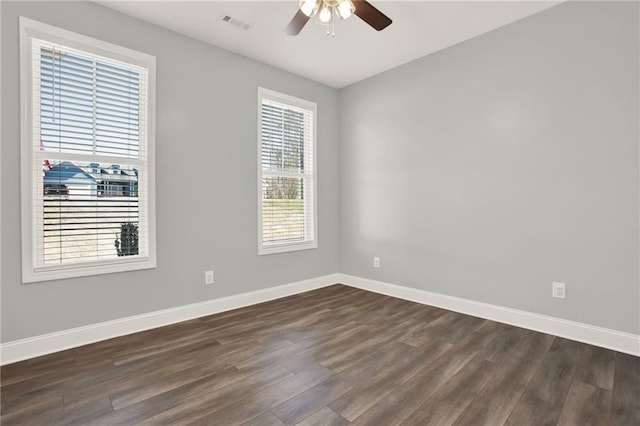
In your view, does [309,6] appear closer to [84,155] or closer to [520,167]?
[84,155]

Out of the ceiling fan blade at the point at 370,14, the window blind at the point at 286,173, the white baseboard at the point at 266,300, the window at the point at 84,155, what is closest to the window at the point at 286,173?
the window blind at the point at 286,173

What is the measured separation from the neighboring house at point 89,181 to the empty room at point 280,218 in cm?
2

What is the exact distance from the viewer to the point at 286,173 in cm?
404

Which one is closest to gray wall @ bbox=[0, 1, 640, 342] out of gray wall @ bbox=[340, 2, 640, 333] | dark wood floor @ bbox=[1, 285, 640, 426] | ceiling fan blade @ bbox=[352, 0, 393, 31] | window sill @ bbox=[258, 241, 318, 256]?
gray wall @ bbox=[340, 2, 640, 333]

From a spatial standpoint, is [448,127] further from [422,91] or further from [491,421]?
[491,421]

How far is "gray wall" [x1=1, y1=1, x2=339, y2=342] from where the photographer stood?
2271 millimetres

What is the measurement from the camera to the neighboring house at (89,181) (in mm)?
2457

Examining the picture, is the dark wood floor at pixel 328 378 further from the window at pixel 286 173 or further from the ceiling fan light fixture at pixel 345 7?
the ceiling fan light fixture at pixel 345 7

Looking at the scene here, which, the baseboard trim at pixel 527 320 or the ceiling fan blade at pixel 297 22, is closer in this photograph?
the ceiling fan blade at pixel 297 22

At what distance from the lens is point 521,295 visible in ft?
9.53

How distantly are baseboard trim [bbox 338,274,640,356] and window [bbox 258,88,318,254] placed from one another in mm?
1313

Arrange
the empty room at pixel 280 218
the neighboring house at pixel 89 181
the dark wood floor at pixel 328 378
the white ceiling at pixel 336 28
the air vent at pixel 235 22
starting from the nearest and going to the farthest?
1. the dark wood floor at pixel 328 378
2. the empty room at pixel 280 218
3. the neighboring house at pixel 89 181
4. the white ceiling at pixel 336 28
5. the air vent at pixel 235 22

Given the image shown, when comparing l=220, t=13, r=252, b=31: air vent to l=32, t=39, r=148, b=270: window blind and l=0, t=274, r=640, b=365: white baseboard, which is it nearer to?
l=32, t=39, r=148, b=270: window blind

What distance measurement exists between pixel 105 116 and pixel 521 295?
4.06 meters
